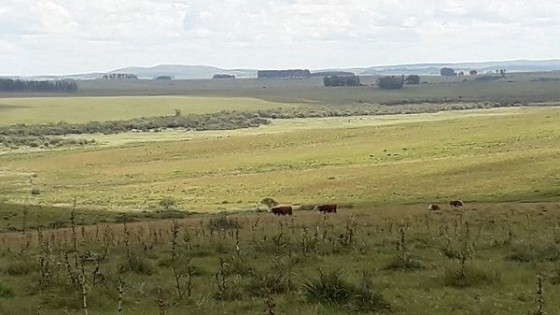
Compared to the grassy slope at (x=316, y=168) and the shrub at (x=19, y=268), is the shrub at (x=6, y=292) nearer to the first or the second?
the shrub at (x=19, y=268)

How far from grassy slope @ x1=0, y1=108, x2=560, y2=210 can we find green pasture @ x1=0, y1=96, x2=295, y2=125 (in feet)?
198

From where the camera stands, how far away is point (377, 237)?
17.4 meters

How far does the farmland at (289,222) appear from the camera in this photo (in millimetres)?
11336

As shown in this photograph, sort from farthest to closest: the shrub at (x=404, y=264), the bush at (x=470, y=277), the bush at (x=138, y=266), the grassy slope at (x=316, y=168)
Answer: the grassy slope at (x=316, y=168) → the bush at (x=138, y=266) → the shrub at (x=404, y=264) → the bush at (x=470, y=277)

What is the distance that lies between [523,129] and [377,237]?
72306 mm

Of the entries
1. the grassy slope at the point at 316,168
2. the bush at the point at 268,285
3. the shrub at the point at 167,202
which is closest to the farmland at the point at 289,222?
the bush at the point at 268,285


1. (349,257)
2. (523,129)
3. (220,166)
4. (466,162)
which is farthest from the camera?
(523,129)

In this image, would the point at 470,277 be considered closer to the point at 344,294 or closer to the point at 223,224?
the point at 344,294

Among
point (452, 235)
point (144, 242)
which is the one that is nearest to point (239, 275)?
point (144, 242)

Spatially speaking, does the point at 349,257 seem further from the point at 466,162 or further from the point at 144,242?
the point at 466,162

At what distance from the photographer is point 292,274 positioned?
507 inches

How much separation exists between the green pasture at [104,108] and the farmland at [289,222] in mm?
31351

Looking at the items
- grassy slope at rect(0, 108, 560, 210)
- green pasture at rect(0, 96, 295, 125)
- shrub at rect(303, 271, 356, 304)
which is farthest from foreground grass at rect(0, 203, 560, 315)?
green pasture at rect(0, 96, 295, 125)

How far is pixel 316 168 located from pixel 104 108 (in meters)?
116
